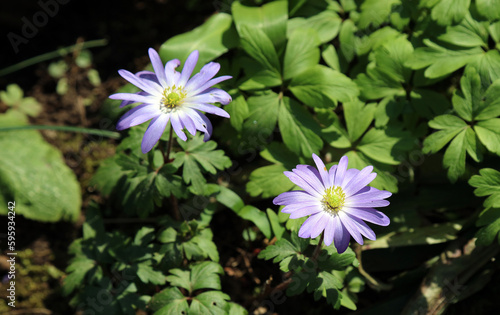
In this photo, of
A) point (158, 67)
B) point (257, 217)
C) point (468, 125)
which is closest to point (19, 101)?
point (158, 67)

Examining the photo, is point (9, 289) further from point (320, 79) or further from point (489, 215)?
point (489, 215)

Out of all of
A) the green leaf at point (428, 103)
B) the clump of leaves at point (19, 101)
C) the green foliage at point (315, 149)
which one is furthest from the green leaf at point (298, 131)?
the clump of leaves at point (19, 101)

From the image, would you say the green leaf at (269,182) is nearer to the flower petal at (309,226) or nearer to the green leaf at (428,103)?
the flower petal at (309,226)

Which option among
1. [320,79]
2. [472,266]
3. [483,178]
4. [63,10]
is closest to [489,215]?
[483,178]

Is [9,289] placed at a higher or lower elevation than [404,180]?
higher

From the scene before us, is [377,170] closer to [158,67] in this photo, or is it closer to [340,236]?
[340,236]

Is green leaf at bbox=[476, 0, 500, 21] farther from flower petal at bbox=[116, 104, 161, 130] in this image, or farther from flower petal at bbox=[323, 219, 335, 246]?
flower petal at bbox=[116, 104, 161, 130]
